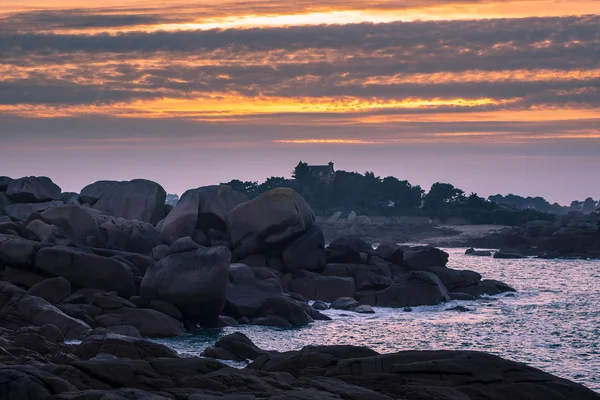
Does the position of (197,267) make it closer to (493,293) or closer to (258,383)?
(258,383)

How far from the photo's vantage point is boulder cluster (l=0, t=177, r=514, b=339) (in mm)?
34438

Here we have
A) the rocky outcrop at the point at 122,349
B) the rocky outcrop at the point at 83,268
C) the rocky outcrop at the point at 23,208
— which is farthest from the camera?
the rocky outcrop at the point at 23,208

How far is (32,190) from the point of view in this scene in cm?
5831

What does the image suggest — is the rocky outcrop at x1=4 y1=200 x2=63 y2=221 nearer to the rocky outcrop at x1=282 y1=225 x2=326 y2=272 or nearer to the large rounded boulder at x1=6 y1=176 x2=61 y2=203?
the large rounded boulder at x1=6 y1=176 x2=61 y2=203

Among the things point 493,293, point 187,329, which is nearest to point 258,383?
point 187,329

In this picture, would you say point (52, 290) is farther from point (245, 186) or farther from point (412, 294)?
point (245, 186)

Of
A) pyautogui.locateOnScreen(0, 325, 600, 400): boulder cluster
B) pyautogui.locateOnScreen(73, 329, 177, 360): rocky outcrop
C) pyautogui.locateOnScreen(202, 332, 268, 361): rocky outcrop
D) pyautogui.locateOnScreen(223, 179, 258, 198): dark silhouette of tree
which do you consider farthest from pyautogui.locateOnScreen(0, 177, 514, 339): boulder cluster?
pyautogui.locateOnScreen(223, 179, 258, 198): dark silhouette of tree

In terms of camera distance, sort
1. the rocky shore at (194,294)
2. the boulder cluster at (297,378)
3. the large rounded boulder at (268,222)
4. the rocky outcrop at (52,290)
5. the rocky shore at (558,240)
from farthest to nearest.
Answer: the rocky shore at (558,240)
the large rounded boulder at (268,222)
the rocky outcrop at (52,290)
the rocky shore at (194,294)
the boulder cluster at (297,378)

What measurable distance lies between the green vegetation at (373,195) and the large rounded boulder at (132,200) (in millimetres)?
80749

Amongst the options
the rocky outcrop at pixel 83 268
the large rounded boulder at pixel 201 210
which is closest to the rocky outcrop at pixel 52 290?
the rocky outcrop at pixel 83 268

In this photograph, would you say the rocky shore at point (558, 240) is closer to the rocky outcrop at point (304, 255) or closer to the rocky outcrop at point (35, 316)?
the rocky outcrop at point (304, 255)

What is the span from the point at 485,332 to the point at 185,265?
1269 cm

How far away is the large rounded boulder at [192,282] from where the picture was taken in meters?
34.8

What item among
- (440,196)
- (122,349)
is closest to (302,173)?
(440,196)
